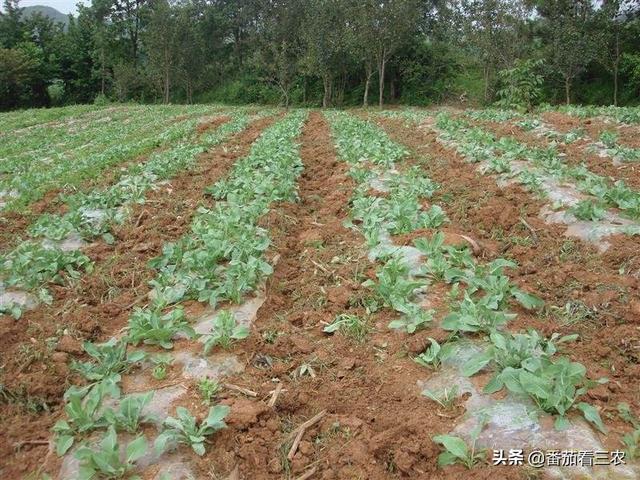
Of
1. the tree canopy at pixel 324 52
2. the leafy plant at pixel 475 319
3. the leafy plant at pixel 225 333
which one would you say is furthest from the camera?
the tree canopy at pixel 324 52

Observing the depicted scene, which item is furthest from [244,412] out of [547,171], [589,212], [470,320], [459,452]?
[547,171]

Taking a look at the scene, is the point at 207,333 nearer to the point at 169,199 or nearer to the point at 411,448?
the point at 411,448

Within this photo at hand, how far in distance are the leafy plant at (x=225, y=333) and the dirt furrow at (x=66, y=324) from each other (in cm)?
111

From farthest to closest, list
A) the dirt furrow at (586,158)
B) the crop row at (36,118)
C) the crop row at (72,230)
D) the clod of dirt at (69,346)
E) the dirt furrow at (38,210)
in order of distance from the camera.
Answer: the crop row at (36,118), the dirt furrow at (586,158), the dirt furrow at (38,210), the crop row at (72,230), the clod of dirt at (69,346)

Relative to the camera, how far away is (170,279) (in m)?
5.44

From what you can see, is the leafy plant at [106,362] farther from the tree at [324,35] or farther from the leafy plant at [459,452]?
the tree at [324,35]

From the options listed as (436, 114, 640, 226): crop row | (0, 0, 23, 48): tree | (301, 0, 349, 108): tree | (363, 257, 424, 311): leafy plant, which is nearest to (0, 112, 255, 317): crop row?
(363, 257, 424, 311): leafy plant

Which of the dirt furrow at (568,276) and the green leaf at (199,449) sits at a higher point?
the dirt furrow at (568,276)

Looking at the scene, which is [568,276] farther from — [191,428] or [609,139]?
[609,139]

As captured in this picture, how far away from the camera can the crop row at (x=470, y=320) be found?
10.2ft

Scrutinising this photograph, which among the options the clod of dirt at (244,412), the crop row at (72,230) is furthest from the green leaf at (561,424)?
the crop row at (72,230)

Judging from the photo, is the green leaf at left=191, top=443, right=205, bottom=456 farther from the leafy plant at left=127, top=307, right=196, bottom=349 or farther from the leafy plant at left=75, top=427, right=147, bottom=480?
A: the leafy plant at left=127, top=307, right=196, bottom=349

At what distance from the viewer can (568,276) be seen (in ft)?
16.5

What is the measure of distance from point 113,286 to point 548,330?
14.4 feet
